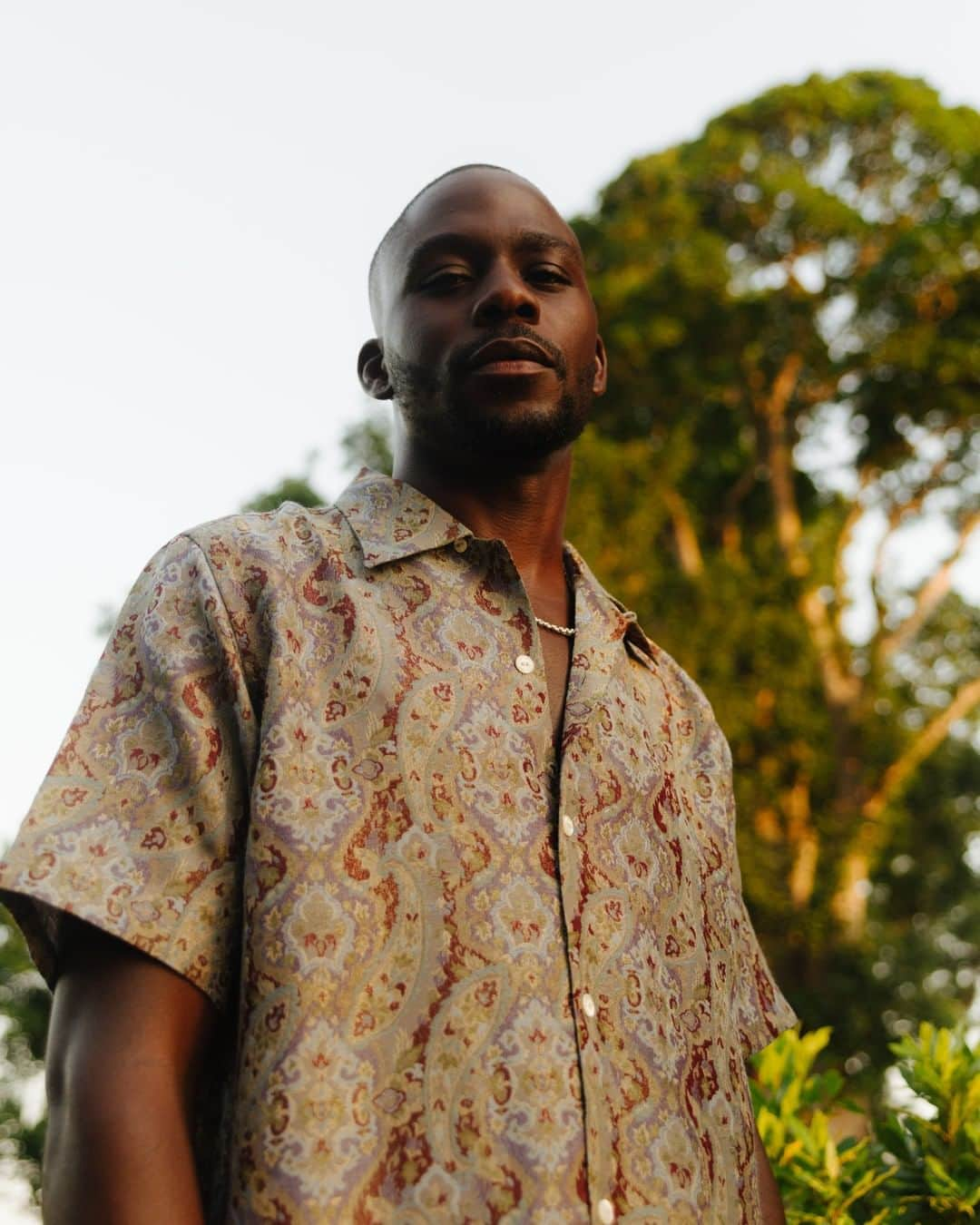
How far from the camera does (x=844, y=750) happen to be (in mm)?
16266

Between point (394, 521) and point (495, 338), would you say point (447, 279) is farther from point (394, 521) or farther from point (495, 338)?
point (394, 521)

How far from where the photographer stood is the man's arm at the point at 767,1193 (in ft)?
6.46

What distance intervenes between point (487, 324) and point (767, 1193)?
1.43 meters

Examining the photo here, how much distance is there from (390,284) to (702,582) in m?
14.4

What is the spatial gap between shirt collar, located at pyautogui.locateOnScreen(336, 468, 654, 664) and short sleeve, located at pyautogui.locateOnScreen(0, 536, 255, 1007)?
1.00ft

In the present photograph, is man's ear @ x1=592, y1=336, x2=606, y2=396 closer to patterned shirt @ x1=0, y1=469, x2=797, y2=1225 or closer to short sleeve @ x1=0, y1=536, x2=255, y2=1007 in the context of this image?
patterned shirt @ x1=0, y1=469, x2=797, y2=1225

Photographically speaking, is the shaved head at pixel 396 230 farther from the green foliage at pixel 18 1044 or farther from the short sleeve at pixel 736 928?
the green foliage at pixel 18 1044

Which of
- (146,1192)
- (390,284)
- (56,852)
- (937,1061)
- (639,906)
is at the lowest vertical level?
(937,1061)

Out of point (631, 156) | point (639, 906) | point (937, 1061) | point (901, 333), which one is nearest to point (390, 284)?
point (639, 906)

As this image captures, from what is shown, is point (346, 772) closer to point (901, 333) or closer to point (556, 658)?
point (556, 658)

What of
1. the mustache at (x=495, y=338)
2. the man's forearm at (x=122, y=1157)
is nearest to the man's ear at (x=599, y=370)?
the mustache at (x=495, y=338)

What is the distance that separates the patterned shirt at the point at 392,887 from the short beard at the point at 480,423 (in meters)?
0.19

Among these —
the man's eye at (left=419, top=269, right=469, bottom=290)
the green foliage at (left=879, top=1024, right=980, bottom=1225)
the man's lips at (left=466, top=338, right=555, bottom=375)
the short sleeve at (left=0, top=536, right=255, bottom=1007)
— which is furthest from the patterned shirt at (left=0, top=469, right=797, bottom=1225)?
the green foliage at (left=879, top=1024, right=980, bottom=1225)

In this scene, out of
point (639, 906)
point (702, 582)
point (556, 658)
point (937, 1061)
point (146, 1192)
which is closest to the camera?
point (146, 1192)
